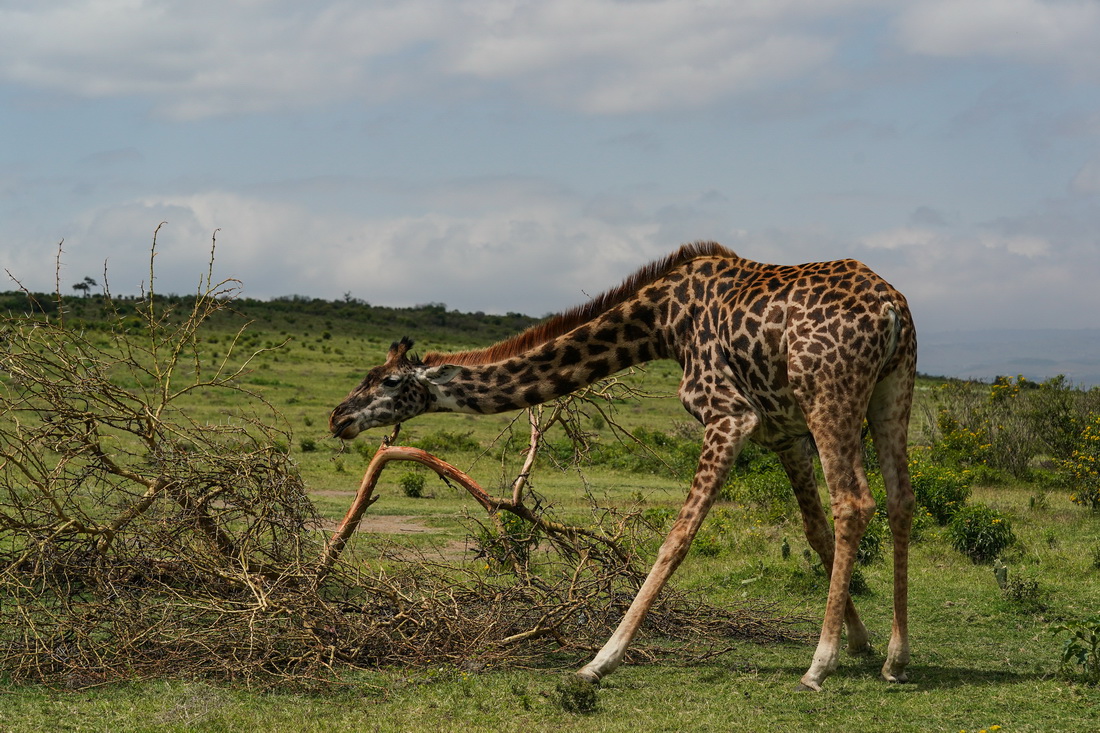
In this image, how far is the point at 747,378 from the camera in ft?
23.2

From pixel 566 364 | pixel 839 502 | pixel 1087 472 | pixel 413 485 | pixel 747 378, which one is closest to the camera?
pixel 839 502

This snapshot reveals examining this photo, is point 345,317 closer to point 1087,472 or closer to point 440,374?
point 1087,472

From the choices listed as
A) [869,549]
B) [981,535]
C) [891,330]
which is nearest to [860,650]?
[891,330]

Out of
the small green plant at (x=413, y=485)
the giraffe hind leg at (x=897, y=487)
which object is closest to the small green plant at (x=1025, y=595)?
the giraffe hind leg at (x=897, y=487)

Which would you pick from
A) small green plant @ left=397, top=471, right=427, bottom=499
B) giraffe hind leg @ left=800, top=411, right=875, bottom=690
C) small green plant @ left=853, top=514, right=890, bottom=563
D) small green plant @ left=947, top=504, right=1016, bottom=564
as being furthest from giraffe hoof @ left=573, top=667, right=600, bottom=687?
small green plant @ left=397, top=471, right=427, bottom=499

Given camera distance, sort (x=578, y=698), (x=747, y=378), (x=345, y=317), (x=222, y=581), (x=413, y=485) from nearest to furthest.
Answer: (x=578, y=698), (x=747, y=378), (x=222, y=581), (x=413, y=485), (x=345, y=317)

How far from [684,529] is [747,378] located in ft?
3.56

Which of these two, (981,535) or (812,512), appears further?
(981,535)

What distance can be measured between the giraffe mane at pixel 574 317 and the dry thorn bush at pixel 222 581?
946 mm

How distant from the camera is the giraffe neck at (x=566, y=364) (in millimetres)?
7645

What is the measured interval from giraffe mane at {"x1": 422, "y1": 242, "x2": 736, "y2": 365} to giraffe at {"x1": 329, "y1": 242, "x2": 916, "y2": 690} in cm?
1

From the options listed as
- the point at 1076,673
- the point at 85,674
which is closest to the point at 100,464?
the point at 85,674

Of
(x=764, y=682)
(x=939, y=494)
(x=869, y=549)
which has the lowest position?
(x=764, y=682)

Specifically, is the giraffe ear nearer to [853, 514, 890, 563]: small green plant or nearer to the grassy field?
the grassy field
